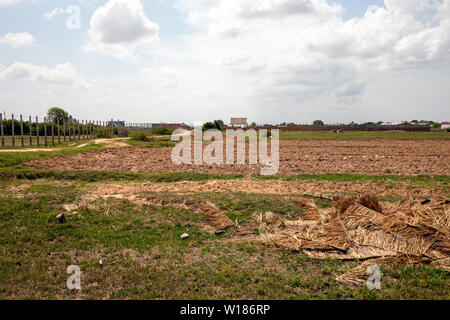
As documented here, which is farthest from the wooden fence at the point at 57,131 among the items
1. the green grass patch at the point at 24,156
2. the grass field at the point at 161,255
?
the grass field at the point at 161,255

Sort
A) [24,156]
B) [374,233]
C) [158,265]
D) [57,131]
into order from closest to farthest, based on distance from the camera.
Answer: [158,265] < [374,233] < [24,156] < [57,131]

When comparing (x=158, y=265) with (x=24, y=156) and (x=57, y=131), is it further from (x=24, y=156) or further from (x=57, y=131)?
(x=57, y=131)

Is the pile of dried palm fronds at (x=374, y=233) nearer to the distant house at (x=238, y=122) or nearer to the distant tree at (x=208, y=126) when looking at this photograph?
the distant tree at (x=208, y=126)

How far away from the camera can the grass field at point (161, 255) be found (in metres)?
4.66

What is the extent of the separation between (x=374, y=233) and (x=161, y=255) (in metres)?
3.95

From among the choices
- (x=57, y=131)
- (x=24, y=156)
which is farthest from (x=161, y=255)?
(x=57, y=131)

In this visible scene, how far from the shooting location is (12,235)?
676cm

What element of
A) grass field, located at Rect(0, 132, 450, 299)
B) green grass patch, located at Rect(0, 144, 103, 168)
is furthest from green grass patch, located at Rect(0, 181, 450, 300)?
green grass patch, located at Rect(0, 144, 103, 168)

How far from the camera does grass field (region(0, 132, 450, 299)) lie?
4660mm

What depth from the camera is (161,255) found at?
5.95 m

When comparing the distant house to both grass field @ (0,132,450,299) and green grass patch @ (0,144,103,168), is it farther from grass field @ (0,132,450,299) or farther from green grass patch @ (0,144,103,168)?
grass field @ (0,132,450,299)

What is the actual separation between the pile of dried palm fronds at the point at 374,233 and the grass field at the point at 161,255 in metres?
0.22
